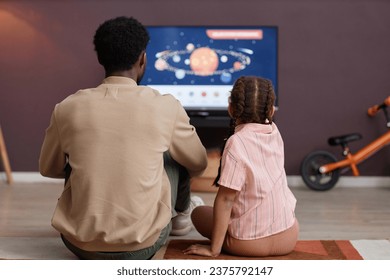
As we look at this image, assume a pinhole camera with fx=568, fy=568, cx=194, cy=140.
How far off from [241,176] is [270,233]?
0.24 meters

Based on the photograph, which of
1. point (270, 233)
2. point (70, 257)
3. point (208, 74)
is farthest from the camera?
point (208, 74)

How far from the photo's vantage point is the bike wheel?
4.02m

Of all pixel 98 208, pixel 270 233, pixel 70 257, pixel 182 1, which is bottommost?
pixel 70 257

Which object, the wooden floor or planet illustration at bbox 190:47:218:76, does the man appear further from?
planet illustration at bbox 190:47:218:76

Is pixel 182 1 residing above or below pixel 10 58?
above

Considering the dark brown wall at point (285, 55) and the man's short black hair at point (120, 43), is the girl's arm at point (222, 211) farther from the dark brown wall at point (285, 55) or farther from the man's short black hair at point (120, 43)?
the dark brown wall at point (285, 55)

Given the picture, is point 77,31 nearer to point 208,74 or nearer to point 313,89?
point 208,74

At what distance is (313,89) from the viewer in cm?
421

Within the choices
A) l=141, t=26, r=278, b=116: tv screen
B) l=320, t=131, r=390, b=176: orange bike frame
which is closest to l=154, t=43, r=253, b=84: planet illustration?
l=141, t=26, r=278, b=116: tv screen

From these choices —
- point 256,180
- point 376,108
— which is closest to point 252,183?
point 256,180

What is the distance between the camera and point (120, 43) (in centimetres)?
184

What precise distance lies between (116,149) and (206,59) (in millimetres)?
2372

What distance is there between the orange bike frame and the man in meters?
2.28

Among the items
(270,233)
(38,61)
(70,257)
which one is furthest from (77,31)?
(270,233)
